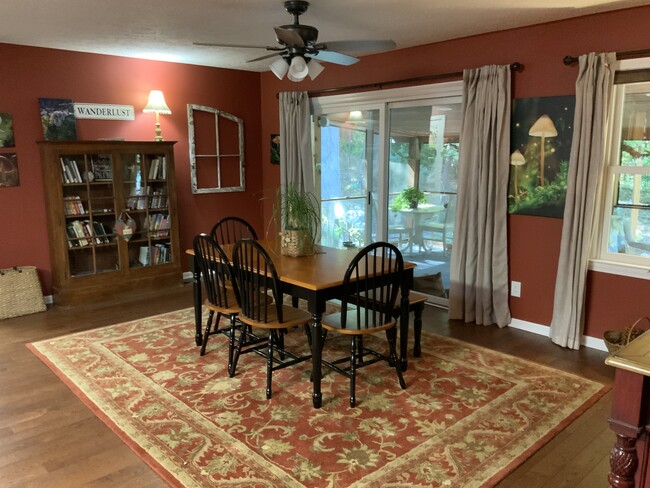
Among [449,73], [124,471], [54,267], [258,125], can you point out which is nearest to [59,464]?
[124,471]

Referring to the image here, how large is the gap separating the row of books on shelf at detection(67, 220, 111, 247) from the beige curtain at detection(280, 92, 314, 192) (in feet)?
6.65

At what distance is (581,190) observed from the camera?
368 centimetres

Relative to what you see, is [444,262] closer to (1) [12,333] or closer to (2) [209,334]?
(2) [209,334]

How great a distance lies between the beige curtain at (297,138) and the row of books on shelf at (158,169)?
135 cm

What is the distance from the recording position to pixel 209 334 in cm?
375

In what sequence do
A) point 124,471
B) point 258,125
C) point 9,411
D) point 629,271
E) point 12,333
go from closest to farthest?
1. point 124,471
2. point 9,411
3. point 629,271
4. point 12,333
5. point 258,125

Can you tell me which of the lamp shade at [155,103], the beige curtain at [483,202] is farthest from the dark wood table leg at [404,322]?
the lamp shade at [155,103]

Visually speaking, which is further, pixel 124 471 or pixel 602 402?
pixel 602 402

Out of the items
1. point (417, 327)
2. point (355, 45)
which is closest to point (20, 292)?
point (417, 327)

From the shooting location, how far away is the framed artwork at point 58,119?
4.76 meters

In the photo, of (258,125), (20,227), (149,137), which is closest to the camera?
(20,227)

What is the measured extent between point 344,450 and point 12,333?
3.16 metres

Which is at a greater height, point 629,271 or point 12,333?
point 629,271

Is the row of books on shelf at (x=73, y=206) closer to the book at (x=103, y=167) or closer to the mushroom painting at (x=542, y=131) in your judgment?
the book at (x=103, y=167)
